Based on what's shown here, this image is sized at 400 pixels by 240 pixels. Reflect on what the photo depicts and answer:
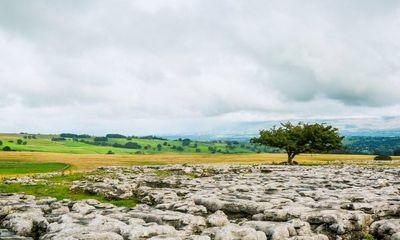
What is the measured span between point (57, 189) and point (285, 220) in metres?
23.1

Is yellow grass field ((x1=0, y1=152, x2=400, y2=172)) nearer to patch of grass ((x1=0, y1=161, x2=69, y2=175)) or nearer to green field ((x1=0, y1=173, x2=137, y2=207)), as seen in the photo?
patch of grass ((x1=0, y1=161, x2=69, y2=175))

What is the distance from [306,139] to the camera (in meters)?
84.2

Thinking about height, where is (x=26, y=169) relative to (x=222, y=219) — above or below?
below

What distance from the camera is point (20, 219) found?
58.0 ft

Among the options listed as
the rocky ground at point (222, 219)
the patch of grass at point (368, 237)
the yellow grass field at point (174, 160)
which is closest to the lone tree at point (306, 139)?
the yellow grass field at point (174, 160)

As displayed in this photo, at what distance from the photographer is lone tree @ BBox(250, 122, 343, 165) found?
83688mm

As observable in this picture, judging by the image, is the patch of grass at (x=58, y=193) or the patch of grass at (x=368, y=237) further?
the patch of grass at (x=58, y=193)

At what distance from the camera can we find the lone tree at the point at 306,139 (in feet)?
275

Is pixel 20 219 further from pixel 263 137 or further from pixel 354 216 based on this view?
pixel 263 137

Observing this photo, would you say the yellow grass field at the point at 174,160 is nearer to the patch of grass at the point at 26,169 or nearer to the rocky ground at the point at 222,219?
the patch of grass at the point at 26,169

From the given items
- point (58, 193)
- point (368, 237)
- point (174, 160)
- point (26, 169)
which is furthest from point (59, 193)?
point (174, 160)

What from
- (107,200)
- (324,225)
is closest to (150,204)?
(107,200)

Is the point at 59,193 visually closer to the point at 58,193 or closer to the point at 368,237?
the point at 58,193

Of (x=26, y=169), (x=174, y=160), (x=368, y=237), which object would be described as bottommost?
(x=174, y=160)
